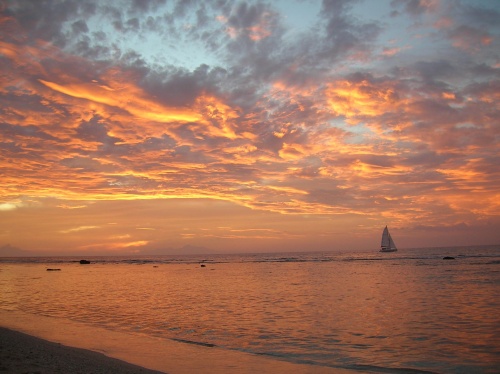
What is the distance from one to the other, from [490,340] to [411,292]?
688 inches

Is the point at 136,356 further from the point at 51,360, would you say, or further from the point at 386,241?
the point at 386,241

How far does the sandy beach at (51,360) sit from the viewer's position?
1118 cm

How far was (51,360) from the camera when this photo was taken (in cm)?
1236

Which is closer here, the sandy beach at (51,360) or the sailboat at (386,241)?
the sandy beach at (51,360)

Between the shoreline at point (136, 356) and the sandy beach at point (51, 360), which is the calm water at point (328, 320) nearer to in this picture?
the shoreline at point (136, 356)

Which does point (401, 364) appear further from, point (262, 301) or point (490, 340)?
point (262, 301)

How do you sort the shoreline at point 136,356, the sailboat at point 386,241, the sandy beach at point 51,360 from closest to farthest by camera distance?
the sandy beach at point 51,360
the shoreline at point 136,356
the sailboat at point 386,241

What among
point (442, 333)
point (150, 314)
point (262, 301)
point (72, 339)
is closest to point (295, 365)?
point (442, 333)

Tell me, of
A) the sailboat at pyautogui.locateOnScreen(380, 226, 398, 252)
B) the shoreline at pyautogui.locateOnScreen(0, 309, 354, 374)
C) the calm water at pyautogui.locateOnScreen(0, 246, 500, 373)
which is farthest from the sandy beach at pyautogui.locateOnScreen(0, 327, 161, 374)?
the sailboat at pyautogui.locateOnScreen(380, 226, 398, 252)

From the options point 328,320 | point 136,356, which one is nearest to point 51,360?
point 136,356

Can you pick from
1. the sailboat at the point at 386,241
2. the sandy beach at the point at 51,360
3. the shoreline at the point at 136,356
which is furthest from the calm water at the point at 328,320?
the sailboat at the point at 386,241

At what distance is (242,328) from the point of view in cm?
2045

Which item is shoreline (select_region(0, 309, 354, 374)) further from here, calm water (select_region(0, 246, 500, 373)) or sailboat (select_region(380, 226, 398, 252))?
sailboat (select_region(380, 226, 398, 252))

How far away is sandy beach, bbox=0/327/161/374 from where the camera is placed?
1118 cm
